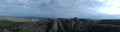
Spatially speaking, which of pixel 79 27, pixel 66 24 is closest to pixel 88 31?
pixel 79 27

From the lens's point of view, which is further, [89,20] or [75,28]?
[89,20]

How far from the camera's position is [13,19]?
129 meters

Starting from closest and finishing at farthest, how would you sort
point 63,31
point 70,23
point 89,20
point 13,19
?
point 63,31 < point 70,23 < point 89,20 < point 13,19

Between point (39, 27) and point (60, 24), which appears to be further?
point (60, 24)

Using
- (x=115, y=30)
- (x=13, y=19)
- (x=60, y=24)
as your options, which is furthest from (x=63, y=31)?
(x=13, y=19)

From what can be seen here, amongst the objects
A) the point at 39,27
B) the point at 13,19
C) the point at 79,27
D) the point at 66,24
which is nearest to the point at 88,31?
the point at 79,27

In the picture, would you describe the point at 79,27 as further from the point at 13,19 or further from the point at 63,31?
the point at 13,19

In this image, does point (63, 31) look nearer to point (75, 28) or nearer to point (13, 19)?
point (75, 28)

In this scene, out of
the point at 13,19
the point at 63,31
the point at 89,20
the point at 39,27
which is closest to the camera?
the point at 39,27

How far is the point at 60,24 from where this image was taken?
94.4 metres

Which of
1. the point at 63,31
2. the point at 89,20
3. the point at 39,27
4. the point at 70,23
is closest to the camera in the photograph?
the point at 39,27

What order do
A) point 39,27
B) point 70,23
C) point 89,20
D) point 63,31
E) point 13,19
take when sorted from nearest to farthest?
1. point 39,27
2. point 63,31
3. point 70,23
4. point 89,20
5. point 13,19

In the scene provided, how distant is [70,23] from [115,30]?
61.3 feet

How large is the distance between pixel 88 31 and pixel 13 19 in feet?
161
